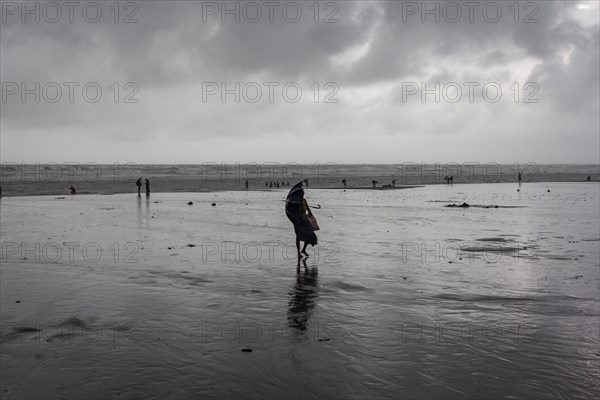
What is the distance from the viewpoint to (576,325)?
9352 mm

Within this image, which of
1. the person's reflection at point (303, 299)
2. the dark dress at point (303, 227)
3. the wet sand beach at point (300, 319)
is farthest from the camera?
the dark dress at point (303, 227)

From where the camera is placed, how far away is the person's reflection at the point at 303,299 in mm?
9562

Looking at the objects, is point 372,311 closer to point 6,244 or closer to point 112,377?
point 112,377

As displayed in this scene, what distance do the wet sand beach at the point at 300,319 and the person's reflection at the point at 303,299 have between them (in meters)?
0.07

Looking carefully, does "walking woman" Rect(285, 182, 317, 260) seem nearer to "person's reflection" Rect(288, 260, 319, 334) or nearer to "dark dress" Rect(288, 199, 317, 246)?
"dark dress" Rect(288, 199, 317, 246)

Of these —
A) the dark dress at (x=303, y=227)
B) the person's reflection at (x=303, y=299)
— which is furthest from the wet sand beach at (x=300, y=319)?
the dark dress at (x=303, y=227)

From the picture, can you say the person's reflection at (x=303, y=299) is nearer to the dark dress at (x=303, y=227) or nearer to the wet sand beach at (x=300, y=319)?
the wet sand beach at (x=300, y=319)

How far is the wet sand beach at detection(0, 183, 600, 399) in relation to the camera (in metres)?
6.93

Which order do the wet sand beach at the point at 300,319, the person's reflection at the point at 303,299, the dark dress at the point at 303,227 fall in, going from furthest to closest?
the dark dress at the point at 303,227 < the person's reflection at the point at 303,299 < the wet sand beach at the point at 300,319

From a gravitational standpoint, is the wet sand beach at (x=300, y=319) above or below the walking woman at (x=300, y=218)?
below

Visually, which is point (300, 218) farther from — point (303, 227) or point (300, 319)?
point (300, 319)

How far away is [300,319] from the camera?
9.76 meters

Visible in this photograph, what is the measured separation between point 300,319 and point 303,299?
149cm

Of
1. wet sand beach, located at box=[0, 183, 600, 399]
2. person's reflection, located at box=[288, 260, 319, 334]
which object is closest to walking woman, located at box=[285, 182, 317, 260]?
wet sand beach, located at box=[0, 183, 600, 399]
